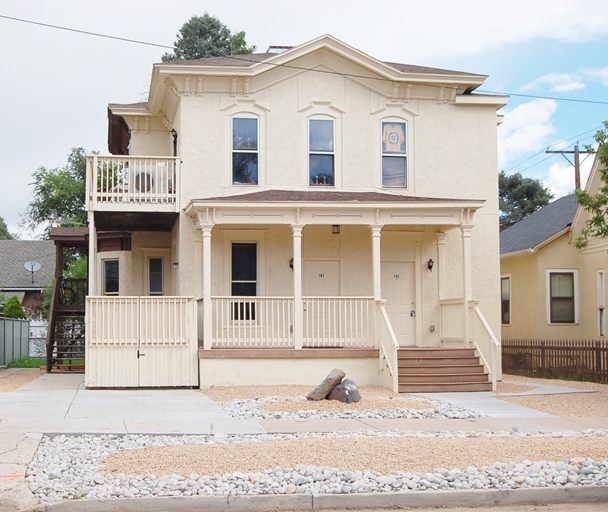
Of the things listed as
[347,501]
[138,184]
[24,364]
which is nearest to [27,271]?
[24,364]

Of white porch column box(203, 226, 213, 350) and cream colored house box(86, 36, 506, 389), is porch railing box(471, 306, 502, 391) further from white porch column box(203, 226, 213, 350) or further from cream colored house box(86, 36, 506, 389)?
white porch column box(203, 226, 213, 350)

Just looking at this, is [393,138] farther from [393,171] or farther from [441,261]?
[441,261]

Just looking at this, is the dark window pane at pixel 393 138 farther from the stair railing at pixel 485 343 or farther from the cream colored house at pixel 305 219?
the stair railing at pixel 485 343

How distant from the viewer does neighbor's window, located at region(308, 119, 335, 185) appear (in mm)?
20656

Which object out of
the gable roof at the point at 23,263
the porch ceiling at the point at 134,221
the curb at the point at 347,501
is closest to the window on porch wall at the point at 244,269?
the porch ceiling at the point at 134,221

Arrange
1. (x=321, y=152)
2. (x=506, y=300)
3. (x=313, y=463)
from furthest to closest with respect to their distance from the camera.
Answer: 1. (x=506, y=300)
2. (x=321, y=152)
3. (x=313, y=463)

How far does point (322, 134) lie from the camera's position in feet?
68.1

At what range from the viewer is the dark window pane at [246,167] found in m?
20.3

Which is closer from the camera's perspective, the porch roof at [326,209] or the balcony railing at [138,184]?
the porch roof at [326,209]

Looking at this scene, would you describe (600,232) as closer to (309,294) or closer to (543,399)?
(543,399)

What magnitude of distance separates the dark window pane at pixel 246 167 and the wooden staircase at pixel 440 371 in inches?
214

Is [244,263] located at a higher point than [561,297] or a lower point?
higher

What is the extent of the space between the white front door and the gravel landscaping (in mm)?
8635

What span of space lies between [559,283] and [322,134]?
9434mm
